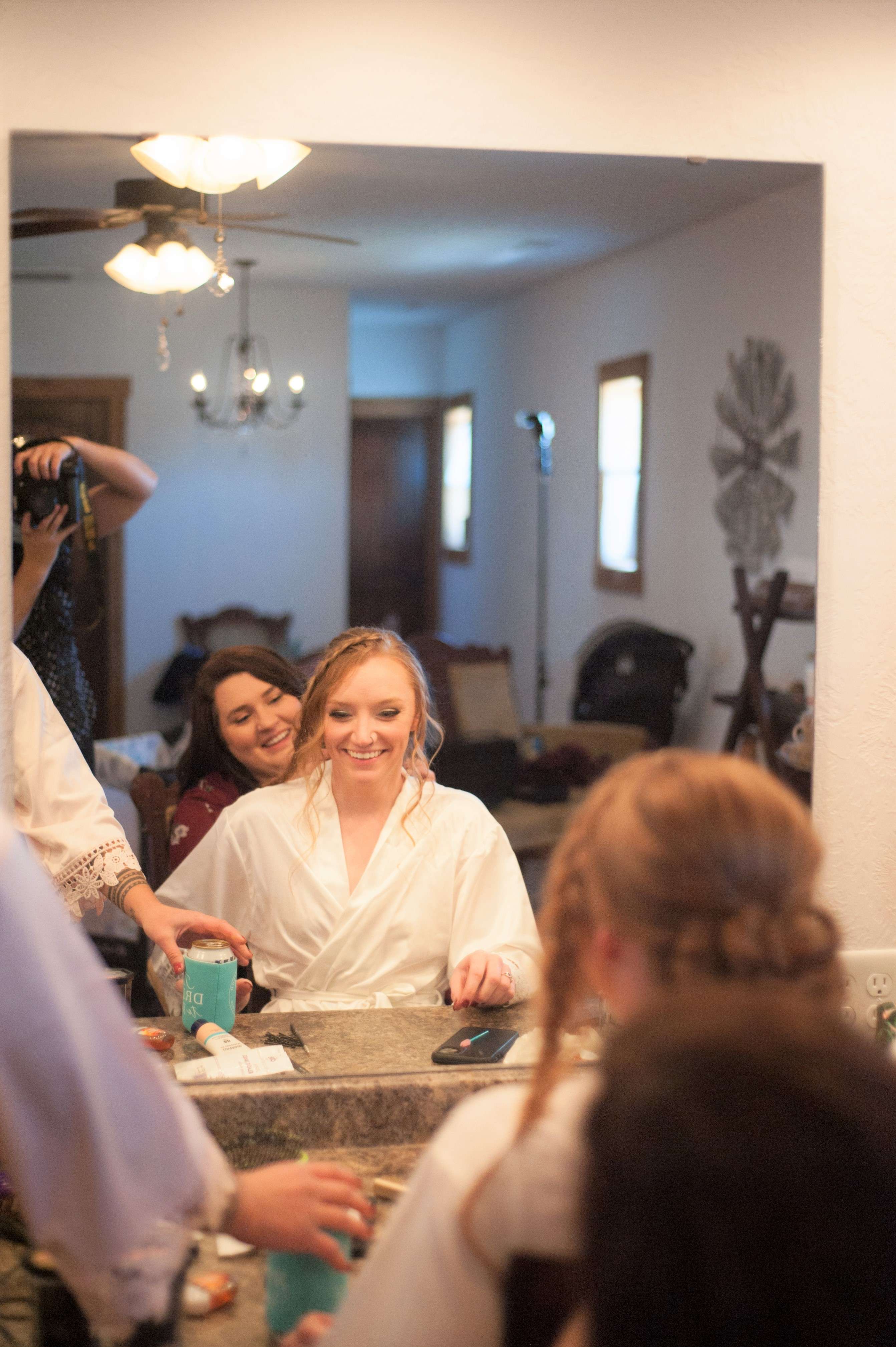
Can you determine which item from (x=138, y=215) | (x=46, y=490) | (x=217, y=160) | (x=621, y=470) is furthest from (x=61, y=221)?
(x=621, y=470)

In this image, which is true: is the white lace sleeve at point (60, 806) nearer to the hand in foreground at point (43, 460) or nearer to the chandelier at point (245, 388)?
the hand in foreground at point (43, 460)

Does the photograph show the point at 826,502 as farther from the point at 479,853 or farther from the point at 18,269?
the point at 18,269

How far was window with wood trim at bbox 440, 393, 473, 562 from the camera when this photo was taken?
5.28 ft

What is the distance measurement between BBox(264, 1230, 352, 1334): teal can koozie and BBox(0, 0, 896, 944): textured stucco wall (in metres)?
0.90

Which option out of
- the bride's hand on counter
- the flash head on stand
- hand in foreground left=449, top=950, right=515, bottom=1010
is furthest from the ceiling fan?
hand in foreground left=449, top=950, right=515, bottom=1010

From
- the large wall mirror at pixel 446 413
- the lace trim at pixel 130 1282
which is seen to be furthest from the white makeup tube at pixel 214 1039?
the lace trim at pixel 130 1282

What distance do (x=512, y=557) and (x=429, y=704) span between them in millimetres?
282

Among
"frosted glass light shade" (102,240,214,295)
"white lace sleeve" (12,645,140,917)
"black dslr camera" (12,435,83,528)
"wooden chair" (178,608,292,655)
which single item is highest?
"frosted glass light shade" (102,240,214,295)

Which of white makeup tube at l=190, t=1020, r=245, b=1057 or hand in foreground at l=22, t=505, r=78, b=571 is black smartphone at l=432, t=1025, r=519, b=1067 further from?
hand in foreground at l=22, t=505, r=78, b=571

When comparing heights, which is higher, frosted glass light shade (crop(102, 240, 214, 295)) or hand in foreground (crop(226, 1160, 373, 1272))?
frosted glass light shade (crop(102, 240, 214, 295))

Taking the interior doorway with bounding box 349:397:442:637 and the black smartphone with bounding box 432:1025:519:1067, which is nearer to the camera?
the black smartphone with bounding box 432:1025:519:1067

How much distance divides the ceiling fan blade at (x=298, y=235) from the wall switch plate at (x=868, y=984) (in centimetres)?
108

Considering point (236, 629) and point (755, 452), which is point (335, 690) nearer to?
point (236, 629)

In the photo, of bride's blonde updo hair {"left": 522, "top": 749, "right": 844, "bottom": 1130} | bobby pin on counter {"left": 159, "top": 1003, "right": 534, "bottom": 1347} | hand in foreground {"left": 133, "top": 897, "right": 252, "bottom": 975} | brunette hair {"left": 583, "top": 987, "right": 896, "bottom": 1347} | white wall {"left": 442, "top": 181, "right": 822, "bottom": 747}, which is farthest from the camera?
white wall {"left": 442, "top": 181, "right": 822, "bottom": 747}
